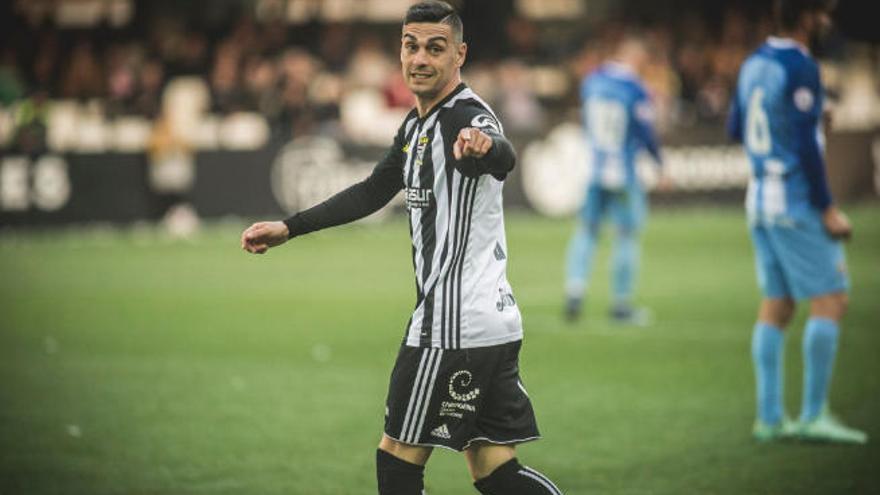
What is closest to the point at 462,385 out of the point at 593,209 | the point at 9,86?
the point at 593,209

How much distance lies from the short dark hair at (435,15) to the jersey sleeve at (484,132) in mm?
293

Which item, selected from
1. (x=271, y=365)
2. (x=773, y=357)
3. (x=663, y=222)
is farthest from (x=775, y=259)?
(x=663, y=222)

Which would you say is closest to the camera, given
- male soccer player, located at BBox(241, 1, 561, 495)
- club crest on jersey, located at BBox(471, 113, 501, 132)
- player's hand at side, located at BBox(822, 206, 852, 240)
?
club crest on jersey, located at BBox(471, 113, 501, 132)

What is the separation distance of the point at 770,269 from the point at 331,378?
3.72 m

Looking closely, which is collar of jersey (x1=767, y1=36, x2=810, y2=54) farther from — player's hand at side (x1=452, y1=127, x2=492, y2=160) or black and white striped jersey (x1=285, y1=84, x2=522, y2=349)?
player's hand at side (x1=452, y1=127, x2=492, y2=160)

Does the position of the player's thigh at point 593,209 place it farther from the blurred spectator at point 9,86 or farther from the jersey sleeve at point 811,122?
the blurred spectator at point 9,86

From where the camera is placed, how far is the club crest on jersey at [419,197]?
538 cm

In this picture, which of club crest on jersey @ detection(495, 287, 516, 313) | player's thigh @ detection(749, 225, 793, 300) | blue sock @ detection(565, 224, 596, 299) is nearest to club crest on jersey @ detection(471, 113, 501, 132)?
club crest on jersey @ detection(495, 287, 516, 313)

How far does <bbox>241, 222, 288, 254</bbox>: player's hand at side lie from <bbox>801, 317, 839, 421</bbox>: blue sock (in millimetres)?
3819

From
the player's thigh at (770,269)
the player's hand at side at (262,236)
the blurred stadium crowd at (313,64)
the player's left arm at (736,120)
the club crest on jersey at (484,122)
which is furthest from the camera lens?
the blurred stadium crowd at (313,64)

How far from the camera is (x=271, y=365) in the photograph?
11367mm

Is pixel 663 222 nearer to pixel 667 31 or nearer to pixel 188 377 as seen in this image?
pixel 667 31

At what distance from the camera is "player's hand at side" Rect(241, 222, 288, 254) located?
18.4 feet

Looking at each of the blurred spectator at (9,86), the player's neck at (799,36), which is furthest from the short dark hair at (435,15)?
the blurred spectator at (9,86)
